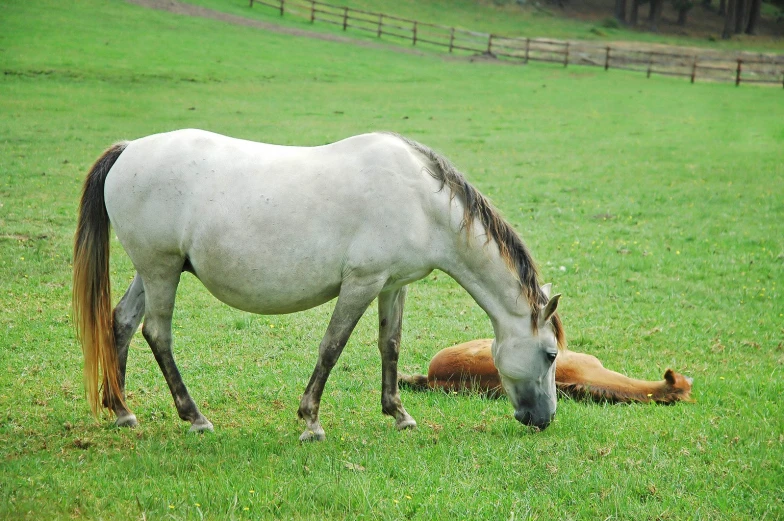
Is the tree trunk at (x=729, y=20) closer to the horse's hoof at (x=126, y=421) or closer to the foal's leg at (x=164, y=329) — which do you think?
the foal's leg at (x=164, y=329)

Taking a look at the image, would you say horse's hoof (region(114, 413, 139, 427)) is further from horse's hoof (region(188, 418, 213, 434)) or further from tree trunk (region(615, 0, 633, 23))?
tree trunk (region(615, 0, 633, 23))

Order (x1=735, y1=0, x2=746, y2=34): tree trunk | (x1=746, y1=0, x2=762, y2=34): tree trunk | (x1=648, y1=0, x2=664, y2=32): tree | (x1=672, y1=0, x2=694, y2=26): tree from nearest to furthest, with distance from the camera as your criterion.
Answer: (x1=672, y1=0, x2=694, y2=26): tree < (x1=648, y1=0, x2=664, y2=32): tree < (x1=746, y1=0, x2=762, y2=34): tree trunk < (x1=735, y1=0, x2=746, y2=34): tree trunk

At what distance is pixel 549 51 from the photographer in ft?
127

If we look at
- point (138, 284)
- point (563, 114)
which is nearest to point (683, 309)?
point (138, 284)

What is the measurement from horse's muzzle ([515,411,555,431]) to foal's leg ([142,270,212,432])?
2219mm

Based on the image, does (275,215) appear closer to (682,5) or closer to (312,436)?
(312,436)

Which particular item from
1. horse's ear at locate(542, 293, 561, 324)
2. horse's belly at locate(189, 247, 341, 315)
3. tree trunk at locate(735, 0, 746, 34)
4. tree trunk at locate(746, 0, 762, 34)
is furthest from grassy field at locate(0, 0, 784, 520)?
tree trunk at locate(746, 0, 762, 34)

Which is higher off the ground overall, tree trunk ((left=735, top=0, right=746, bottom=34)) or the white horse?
tree trunk ((left=735, top=0, right=746, bottom=34))

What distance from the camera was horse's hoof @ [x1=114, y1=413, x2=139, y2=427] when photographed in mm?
5473

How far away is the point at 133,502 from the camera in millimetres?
4195

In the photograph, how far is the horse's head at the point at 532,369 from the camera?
5379 millimetres

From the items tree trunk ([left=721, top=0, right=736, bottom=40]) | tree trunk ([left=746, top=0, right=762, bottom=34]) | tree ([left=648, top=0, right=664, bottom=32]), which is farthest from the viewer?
tree trunk ([left=746, top=0, right=762, bottom=34])

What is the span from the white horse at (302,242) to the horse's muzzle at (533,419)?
0.01m

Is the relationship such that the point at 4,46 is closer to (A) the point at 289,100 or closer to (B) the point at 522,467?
(A) the point at 289,100
